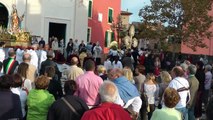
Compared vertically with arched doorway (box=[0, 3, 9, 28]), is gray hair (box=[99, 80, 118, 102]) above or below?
below

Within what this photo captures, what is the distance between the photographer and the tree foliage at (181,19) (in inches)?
1481

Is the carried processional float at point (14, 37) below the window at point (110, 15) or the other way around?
below

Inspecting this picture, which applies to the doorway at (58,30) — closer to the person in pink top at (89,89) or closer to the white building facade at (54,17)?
the white building facade at (54,17)

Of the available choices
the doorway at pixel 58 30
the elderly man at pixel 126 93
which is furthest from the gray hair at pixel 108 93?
the doorway at pixel 58 30

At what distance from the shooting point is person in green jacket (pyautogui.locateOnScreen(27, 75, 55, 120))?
7.07 metres

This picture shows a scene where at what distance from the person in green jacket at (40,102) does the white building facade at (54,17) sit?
99.8ft

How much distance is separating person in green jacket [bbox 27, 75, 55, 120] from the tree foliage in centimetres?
3125

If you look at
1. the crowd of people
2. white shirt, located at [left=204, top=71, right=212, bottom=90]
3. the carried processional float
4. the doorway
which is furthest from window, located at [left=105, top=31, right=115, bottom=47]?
the crowd of people

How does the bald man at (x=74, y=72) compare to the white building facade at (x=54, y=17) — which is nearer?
the bald man at (x=74, y=72)

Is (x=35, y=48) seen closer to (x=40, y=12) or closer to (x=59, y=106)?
(x=59, y=106)

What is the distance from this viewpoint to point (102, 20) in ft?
161

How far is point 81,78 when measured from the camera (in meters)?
7.82

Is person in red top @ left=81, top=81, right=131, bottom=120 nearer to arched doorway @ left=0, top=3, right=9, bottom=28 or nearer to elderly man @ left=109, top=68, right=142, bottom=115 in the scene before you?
elderly man @ left=109, top=68, right=142, bottom=115

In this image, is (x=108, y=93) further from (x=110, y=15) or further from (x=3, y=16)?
(x=110, y=15)
